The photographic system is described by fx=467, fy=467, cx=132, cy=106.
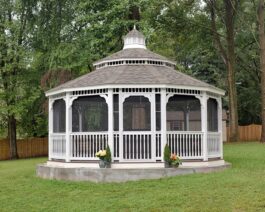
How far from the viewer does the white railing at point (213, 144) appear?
648 inches

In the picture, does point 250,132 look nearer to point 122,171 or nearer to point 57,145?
point 57,145

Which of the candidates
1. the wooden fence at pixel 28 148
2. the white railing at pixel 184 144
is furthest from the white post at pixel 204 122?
the wooden fence at pixel 28 148

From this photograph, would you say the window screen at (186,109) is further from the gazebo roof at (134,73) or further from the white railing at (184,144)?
the white railing at (184,144)

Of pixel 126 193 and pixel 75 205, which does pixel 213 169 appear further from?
pixel 75 205

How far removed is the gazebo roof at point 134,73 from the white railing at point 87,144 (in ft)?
5.39

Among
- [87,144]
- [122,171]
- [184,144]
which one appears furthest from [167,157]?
[87,144]

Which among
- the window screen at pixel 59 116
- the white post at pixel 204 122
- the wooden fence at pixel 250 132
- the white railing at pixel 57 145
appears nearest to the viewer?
the white post at pixel 204 122

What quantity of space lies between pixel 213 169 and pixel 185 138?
1.38m

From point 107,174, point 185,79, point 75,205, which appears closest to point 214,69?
point 185,79

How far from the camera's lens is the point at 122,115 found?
1545cm

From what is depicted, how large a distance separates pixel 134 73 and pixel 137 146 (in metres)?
2.72

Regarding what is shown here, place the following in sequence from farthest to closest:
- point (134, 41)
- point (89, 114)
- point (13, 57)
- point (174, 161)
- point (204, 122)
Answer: point (13, 57) → point (89, 114) → point (134, 41) → point (204, 122) → point (174, 161)

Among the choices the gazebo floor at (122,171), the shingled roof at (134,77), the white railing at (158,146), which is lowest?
the gazebo floor at (122,171)

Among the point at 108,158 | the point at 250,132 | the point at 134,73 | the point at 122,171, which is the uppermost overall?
the point at 134,73
